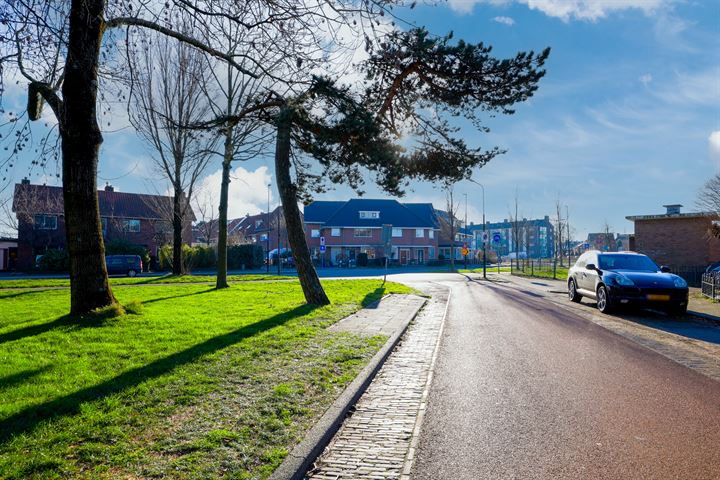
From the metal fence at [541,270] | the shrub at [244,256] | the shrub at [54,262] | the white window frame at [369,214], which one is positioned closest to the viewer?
the metal fence at [541,270]

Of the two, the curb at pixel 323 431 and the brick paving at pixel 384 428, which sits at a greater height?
the curb at pixel 323 431

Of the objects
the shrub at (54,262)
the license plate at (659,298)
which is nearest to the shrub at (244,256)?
the shrub at (54,262)

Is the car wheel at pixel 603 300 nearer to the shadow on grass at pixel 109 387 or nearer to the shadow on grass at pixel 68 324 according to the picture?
the shadow on grass at pixel 109 387

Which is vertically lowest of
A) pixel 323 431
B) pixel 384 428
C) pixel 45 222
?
pixel 384 428

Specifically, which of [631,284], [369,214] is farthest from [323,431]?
[369,214]

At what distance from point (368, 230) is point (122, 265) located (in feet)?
109

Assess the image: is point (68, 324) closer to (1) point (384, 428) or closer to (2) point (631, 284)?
(1) point (384, 428)

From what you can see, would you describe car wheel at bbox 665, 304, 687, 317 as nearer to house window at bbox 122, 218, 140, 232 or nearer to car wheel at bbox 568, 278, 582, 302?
car wheel at bbox 568, 278, 582, 302

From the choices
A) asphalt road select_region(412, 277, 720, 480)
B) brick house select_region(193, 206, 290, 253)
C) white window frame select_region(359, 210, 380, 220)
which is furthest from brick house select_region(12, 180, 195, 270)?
asphalt road select_region(412, 277, 720, 480)

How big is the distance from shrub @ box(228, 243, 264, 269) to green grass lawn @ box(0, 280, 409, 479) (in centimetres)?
3813

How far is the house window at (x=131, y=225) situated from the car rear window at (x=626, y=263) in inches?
1844

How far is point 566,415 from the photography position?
15.2 feet

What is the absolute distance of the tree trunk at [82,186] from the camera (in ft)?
27.6

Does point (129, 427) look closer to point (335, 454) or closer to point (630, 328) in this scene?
point (335, 454)
